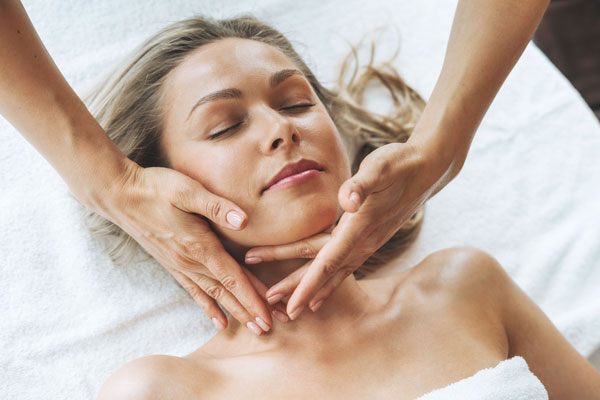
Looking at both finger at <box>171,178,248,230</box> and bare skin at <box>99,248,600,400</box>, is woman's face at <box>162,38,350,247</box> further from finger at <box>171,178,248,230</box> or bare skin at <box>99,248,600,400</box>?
bare skin at <box>99,248,600,400</box>

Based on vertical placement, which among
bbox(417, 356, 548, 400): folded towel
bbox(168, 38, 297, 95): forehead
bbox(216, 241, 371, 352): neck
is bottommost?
bbox(417, 356, 548, 400): folded towel

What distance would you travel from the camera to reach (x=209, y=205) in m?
1.09

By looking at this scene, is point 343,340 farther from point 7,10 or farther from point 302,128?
point 7,10

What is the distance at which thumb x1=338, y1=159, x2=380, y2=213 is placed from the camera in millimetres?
917

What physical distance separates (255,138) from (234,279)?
294 mm

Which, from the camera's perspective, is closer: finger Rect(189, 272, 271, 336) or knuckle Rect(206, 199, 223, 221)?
knuckle Rect(206, 199, 223, 221)

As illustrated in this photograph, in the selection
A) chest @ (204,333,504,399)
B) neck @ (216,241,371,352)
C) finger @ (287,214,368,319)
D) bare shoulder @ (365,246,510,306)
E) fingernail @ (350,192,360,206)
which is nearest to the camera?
fingernail @ (350,192,360,206)

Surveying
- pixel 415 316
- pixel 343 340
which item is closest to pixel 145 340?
pixel 343 340

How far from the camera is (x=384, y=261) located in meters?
1.66

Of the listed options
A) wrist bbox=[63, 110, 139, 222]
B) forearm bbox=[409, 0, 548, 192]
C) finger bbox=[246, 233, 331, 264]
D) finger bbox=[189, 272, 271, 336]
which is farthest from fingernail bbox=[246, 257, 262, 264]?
forearm bbox=[409, 0, 548, 192]

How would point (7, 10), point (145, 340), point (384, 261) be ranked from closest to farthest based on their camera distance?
point (7, 10)
point (145, 340)
point (384, 261)

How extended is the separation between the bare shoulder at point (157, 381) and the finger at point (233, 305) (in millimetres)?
132

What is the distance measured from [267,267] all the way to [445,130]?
491 mm

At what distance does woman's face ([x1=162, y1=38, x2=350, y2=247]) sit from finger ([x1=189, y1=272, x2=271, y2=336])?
120 mm
